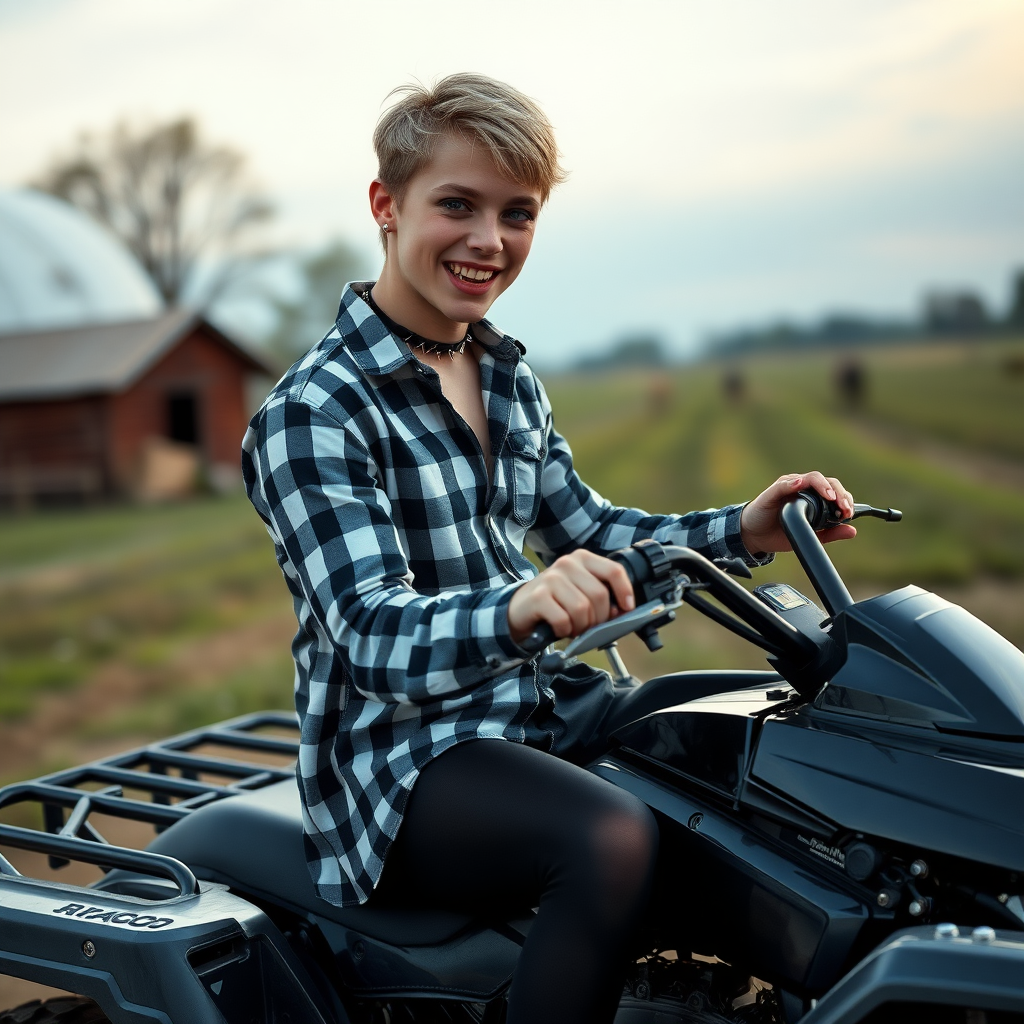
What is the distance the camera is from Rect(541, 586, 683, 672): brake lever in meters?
1.43

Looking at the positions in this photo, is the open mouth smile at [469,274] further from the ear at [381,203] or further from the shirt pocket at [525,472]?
the shirt pocket at [525,472]

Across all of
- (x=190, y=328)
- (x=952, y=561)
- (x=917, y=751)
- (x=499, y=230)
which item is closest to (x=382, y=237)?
(x=499, y=230)

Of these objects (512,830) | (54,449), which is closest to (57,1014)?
(512,830)

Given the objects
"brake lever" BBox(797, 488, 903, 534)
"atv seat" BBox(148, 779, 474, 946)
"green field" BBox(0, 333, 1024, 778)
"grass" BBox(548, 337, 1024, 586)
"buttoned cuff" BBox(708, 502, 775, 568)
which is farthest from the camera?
"grass" BBox(548, 337, 1024, 586)

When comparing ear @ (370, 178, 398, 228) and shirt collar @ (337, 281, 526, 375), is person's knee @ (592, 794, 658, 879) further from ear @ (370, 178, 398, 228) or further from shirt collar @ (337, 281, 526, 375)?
ear @ (370, 178, 398, 228)

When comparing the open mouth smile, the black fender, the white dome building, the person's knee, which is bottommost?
the black fender

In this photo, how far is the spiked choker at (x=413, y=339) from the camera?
6.65 ft

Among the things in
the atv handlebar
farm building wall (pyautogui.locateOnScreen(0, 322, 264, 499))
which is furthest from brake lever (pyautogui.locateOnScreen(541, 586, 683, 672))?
farm building wall (pyautogui.locateOnScreen(0, 322, 264, 499))

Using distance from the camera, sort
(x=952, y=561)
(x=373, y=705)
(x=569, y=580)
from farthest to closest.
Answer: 1. (x=952, y=561)
2. (x=373, y=705)
3. (x=569, y=580)

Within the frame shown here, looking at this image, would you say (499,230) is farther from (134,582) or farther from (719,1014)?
(134,582)

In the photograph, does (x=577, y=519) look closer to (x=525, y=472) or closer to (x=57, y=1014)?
(x=525, y=472)

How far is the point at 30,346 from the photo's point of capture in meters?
20.3

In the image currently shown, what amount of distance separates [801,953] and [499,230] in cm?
120

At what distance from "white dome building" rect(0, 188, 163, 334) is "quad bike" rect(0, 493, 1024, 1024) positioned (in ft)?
72.7
